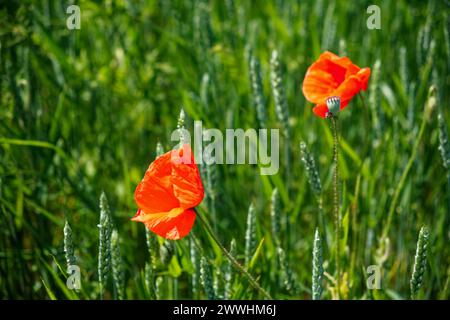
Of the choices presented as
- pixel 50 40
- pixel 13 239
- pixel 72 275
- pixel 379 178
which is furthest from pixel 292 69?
pixel 72 275

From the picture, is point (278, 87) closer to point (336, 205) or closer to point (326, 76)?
point (326, 76)

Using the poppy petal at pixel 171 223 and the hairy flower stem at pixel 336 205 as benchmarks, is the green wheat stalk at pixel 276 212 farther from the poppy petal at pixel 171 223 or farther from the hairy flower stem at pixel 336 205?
the poppy petal at pixel 171 223

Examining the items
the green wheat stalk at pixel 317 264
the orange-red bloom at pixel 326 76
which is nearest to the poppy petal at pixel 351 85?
the orange-red bloom at pixel 326 76

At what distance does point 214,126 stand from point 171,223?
0.49 m

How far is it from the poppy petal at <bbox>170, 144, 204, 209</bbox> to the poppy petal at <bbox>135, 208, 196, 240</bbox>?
0.02 metres

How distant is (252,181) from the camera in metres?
1.63

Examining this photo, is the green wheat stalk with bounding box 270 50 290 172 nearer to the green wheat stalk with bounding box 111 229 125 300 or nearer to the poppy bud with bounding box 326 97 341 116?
the poppy bud with bounding box 326 97 341 116

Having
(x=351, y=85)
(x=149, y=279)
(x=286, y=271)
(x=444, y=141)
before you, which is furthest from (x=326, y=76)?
(x=149, y=279)

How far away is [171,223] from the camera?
90 centimetres

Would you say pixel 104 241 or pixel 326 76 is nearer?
pixel 104 241

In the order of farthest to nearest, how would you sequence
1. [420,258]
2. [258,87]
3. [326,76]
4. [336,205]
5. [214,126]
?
[214,126] → [258,87] → [326,76] → [336,205] → [420,258]

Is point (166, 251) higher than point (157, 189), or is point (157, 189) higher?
point (157, 189)

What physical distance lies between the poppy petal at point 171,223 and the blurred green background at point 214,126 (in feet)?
0.64
